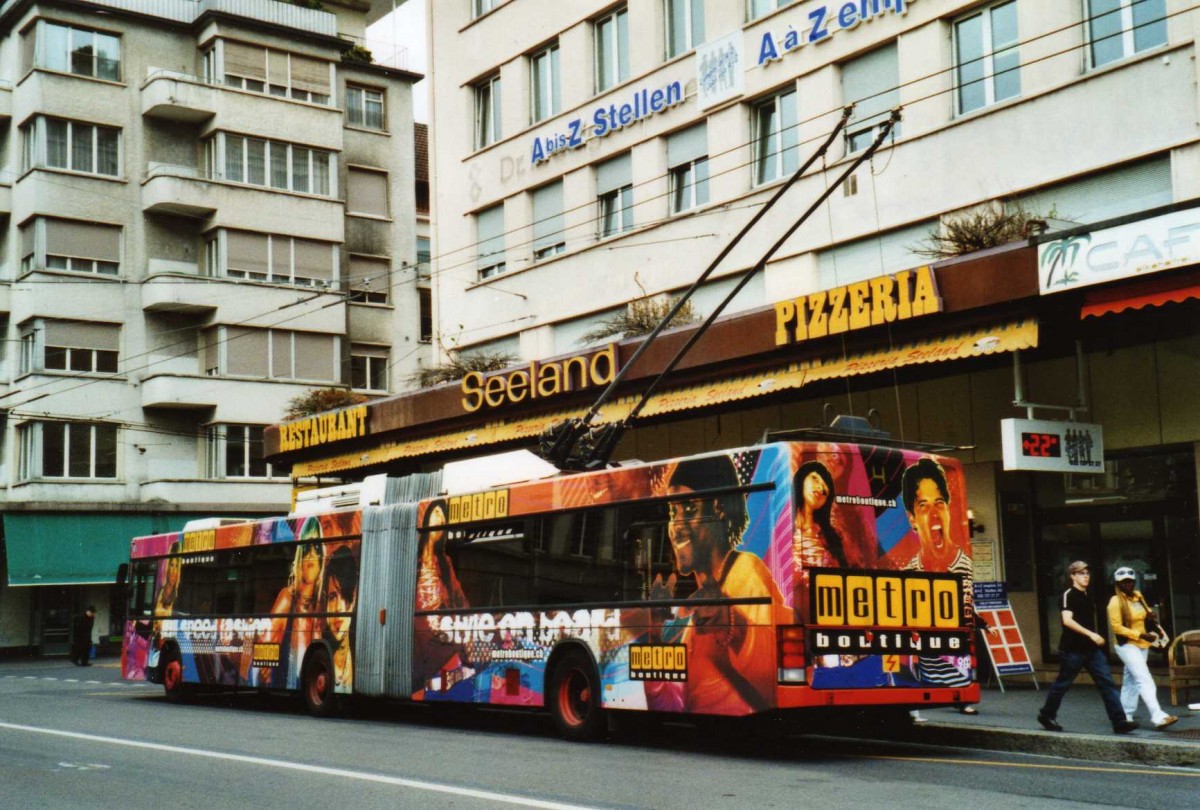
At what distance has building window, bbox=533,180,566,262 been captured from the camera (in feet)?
92.0

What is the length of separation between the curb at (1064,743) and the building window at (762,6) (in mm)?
13489

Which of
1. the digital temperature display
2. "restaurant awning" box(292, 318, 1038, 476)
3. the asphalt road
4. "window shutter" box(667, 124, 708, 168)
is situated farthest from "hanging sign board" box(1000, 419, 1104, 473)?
"window shutter" box(667, 124, 708, 168)

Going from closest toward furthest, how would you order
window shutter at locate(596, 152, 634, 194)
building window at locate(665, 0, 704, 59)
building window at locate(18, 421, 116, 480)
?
building window at locate(665, 0, 704, 59) < window shutter at locate(596, 152, 634, 194) < building window at locate(18, 421, 116, 480)

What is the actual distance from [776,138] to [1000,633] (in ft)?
31.3

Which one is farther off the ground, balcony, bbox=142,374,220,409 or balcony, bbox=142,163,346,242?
balcony, bbox=142,163,346,242

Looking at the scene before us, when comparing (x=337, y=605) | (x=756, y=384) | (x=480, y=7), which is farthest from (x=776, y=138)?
(x=337, y=605)

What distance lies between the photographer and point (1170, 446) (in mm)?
17297

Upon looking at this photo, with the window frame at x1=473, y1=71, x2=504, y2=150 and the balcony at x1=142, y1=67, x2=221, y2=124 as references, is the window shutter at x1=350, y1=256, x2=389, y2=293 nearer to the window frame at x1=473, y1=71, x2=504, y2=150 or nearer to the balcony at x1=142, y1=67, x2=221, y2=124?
the balcony at x1=142, y1=67, x2=221, y2=124

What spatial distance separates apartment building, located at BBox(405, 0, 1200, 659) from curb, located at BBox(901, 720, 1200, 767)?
3.13 metres

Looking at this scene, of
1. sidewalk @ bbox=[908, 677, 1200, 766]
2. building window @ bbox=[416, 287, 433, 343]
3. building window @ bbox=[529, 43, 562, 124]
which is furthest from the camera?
building window @ bbox=[416, 287, 433, 343]

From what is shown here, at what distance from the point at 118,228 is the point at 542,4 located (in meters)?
19.6

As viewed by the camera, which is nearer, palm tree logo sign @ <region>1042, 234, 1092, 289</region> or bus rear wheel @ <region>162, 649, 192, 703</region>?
palm tree logo sign @ <region>1042, 234, 1092, 289</region>

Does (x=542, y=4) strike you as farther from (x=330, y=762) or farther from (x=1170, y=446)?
(x=330, y=762)

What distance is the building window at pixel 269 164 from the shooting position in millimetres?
43125
